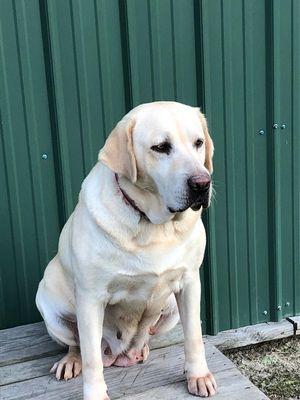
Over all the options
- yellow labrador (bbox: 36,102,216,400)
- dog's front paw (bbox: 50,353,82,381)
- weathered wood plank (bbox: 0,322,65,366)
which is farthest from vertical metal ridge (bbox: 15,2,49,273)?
dog's front paw (bbox: 50,353,82,381)

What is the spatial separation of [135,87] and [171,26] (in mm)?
393

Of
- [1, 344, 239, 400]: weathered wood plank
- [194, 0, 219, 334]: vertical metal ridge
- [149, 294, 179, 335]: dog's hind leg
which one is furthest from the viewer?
[194, 0, 219, 334]: vertical metal ridge

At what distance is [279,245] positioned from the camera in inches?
145

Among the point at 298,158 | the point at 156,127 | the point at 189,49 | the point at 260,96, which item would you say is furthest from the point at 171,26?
the point at 156,127

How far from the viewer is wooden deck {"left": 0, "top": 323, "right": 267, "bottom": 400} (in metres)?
2.44

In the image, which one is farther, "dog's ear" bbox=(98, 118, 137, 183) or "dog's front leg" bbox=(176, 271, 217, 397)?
"dog's front leg" bbox=(176, 271, 217, 397)

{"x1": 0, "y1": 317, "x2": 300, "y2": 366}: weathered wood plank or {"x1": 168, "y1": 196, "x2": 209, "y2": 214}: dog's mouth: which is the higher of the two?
{"x1": 168, "y1": 196, "x2": 209, "y2": 214}: dog's mouth

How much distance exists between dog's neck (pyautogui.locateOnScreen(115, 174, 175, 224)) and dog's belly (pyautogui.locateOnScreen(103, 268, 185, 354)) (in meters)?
0.22

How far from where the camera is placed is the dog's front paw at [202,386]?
2379 mm

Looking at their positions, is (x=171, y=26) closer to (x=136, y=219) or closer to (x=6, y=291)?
(x=136, y=219)

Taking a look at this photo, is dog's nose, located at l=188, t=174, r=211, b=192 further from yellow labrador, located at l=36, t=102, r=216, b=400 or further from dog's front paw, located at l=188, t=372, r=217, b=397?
dog's front paw, located at l=188, t=372, r=217, b=397

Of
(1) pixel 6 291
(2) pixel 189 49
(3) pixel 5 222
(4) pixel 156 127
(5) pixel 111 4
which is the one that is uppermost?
(5) pixel 111 4

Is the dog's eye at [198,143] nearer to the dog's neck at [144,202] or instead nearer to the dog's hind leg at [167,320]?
the dog's neck at [144,202]

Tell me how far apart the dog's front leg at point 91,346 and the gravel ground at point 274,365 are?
4.27 ft
